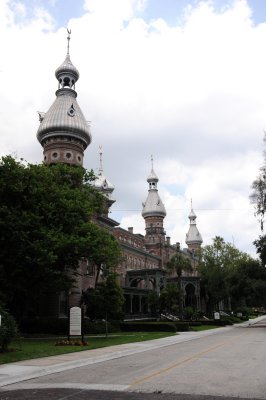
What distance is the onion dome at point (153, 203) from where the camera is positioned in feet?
312

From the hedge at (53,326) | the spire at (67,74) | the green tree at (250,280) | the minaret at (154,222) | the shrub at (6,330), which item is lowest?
Answer: the hedge at (53,326)

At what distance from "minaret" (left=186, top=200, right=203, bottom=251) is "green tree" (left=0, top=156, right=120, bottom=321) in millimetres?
95764

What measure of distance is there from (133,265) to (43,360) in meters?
62.3

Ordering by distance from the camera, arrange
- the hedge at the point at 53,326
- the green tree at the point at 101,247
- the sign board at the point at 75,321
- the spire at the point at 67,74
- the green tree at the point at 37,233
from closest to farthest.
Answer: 1. the sign board at the point at 75,321
2. the green tree at the point at 37,233
3. the green tree at the point at 101,247
4. the hedge at the point at 53,326
5. the spire at the point at 67,74

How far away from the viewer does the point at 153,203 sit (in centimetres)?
9638

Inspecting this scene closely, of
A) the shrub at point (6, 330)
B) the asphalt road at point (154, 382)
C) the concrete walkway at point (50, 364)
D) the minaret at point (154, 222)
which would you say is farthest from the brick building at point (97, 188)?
the asphalt road at point (154, 382)

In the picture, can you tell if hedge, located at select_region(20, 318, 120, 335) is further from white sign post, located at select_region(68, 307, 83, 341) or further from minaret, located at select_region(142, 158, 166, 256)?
minaret, located at select_region(142, 158, 166, 256)

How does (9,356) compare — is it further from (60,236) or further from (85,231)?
(85,231)

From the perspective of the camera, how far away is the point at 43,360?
16688 millimetres

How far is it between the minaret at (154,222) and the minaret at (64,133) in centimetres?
4343

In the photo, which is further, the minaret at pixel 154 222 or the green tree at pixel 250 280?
the minaret at pixel 154 222

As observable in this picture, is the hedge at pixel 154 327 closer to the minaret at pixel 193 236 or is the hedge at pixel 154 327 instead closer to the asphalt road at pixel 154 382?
the asphalt road at pixel 154 382

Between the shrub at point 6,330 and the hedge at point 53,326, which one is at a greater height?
the shrub at point 6,330

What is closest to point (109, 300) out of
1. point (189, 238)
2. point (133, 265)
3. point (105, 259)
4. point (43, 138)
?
point (105, 259)
